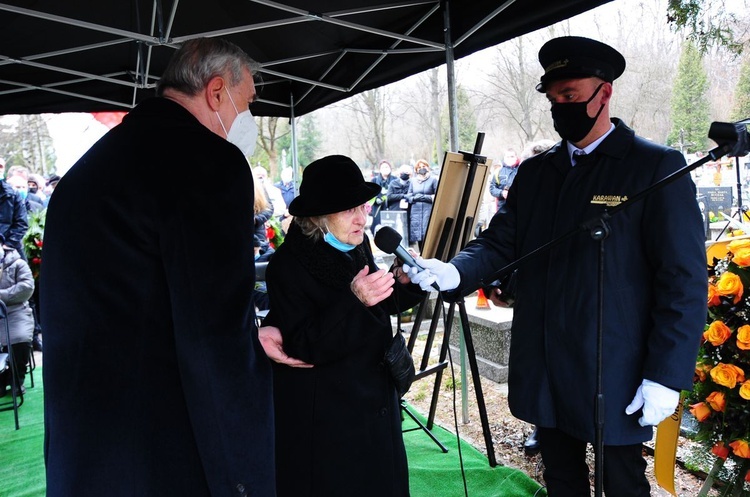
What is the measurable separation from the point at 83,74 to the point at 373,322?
451cm

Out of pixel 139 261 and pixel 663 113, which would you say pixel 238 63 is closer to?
pixel 139 261

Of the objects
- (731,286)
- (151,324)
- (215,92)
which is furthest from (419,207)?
(151,324)

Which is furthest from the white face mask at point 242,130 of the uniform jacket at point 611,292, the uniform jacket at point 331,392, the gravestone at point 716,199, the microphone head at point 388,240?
the gravestone at point 716,199

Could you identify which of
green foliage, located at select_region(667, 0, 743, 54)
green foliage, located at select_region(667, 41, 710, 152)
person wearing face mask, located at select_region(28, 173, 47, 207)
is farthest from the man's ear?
person wearing face mask, located at select_region(28, 173, 47, 207)

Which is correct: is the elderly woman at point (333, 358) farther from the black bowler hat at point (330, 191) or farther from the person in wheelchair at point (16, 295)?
the person in wheelchair at point (16, 295)

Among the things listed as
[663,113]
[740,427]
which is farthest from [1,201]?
[663,113]

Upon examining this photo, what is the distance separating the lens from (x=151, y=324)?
47.8 inches

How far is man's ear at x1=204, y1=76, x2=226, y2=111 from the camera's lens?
1429mm

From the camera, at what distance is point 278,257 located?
2.09 metres

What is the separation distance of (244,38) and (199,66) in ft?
11.7

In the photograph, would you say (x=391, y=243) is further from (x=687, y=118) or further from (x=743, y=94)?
(x=687, y=118)

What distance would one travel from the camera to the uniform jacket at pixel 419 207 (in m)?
10.1

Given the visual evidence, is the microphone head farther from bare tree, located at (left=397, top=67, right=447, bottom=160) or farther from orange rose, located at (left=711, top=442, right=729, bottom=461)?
bare tree, located at (left=397, top=67, right=447, bottom=160)

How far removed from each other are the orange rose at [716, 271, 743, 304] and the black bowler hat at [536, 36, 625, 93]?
918 mm
